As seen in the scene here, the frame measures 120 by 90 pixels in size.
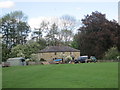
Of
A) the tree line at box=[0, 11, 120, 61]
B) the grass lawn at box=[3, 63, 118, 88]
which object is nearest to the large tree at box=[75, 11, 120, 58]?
the tree line at box=[0, 11, 120, 61]

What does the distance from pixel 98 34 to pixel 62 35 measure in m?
22.2

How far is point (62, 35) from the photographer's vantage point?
257 ft

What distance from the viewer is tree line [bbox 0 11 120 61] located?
193 ft

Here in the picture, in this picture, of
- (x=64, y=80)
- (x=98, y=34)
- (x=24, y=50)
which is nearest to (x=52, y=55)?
(x=24, y=50)

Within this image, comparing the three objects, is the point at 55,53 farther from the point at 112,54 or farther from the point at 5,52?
A: the point at 112,54

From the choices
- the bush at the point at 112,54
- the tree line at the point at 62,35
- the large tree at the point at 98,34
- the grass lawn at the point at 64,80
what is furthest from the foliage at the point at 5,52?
the grass lawn at the point at 64,80

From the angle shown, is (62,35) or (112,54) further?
(62,35)

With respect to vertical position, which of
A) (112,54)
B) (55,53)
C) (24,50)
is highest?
(24,50)

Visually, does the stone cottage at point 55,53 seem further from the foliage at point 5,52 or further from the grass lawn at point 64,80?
the grass lawn at point 64,80

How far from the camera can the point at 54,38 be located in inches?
3127

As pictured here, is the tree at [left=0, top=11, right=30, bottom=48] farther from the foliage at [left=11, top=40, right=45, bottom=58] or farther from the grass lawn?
the grass lawn

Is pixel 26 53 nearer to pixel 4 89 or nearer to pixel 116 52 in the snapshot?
pixel 116 52

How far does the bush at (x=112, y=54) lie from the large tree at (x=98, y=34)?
2540 millimetres

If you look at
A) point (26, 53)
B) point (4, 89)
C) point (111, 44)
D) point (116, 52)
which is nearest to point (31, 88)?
point (4, 89)
